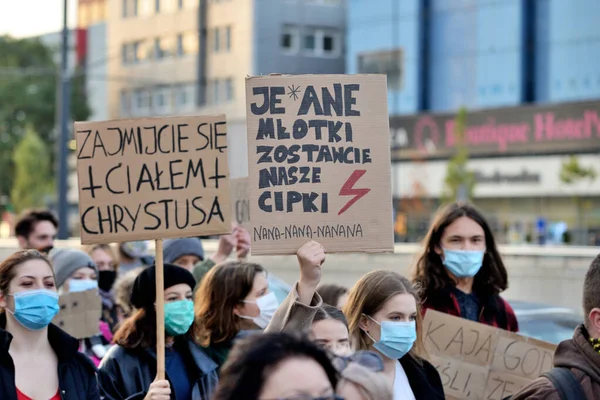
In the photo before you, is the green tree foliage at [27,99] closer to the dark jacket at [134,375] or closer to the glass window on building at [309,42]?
the glass window on building at [309,42]

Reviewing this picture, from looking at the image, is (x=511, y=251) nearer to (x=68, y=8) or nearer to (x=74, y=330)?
(x=74, y=330)

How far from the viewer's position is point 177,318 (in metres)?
5.69

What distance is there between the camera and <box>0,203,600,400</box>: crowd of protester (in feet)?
8.73

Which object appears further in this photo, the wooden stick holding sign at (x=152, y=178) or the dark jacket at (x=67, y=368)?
the wooden stick holding sign at (x=152, y=178)

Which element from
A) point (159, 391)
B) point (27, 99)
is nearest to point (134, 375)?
point (159, 391)

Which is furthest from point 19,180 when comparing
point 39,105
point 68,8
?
point 68,8

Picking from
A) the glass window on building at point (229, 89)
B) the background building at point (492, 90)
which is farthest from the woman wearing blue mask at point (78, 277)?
the glass window on building at point (229, 89)

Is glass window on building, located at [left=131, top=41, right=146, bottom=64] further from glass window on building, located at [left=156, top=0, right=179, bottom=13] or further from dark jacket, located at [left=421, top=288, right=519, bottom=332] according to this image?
dark jacket, located at [left=421, top=288, right=519, bottom=332]

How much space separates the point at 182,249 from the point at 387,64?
132ft

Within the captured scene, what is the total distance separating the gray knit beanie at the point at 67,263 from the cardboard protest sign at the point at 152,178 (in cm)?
198

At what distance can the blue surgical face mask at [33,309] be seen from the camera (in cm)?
509

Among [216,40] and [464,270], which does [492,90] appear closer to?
[216,40]

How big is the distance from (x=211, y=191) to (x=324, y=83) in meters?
0.72

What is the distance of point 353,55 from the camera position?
4900 cm
